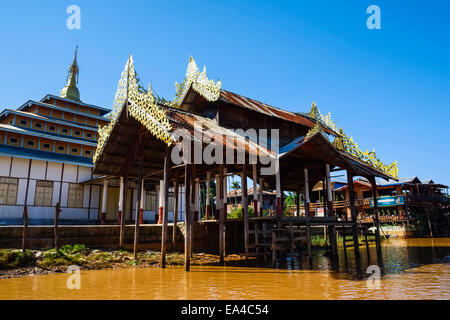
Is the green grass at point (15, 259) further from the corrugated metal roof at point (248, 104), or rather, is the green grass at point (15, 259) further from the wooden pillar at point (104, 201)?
the corrugated metal roof at point (248, 104)

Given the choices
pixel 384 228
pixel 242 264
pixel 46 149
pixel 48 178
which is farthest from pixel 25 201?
pixel 384 228

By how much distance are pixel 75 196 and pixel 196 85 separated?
11.2 meters

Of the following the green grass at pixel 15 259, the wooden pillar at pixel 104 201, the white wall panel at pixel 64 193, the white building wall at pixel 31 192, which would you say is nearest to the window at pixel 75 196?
the white wall panel at pixel 64 193

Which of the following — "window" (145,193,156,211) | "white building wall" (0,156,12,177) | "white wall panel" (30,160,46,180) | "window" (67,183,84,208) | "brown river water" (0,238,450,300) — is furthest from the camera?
"window" (145,193,156,211)

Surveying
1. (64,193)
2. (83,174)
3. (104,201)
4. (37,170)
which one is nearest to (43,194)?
(64,193)

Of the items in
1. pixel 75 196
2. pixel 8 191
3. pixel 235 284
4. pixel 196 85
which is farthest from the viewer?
pixel 75 196

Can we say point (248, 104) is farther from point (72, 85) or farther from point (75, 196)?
point (72, 85)

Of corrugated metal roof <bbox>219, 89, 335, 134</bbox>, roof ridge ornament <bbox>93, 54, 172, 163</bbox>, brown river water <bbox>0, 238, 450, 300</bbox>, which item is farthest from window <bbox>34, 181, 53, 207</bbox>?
corrugated metal roof <bbox>219, 89, 335, 134</bbox>

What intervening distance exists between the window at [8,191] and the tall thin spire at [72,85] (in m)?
13.0

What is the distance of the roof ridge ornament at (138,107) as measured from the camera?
10450 millimetres

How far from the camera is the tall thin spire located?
96.7 feet

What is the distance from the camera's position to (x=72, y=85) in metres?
30.5

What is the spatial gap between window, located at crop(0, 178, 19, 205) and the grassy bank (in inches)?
379

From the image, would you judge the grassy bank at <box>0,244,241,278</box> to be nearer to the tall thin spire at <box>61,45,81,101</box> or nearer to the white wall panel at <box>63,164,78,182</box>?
the white wall panel at <box>63,164,78,182</box>
